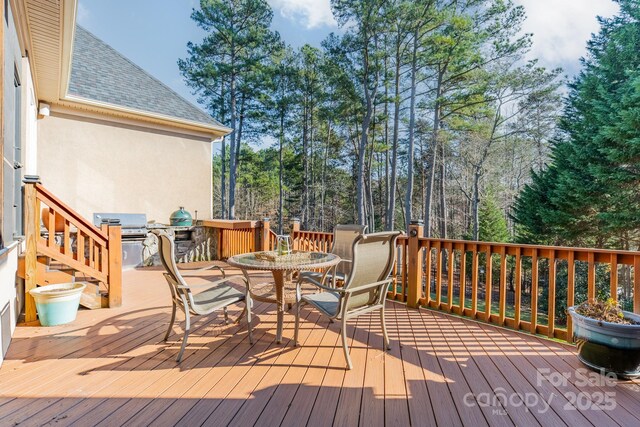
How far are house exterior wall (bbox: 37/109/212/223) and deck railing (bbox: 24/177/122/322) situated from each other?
3.09 m

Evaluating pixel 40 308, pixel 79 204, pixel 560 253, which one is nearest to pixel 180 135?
pixel 79 204

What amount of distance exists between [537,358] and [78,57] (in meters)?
11.2

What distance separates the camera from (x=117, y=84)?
817 centimetres

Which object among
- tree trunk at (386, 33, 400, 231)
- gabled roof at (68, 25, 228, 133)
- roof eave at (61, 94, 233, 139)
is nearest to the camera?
Answer: roof eave at (61, 94, 233, 139)

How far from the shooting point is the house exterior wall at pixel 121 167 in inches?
270

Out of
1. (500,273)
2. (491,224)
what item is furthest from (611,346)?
(491,224)

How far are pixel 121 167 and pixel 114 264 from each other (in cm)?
452

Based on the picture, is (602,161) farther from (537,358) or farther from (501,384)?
(501,384)

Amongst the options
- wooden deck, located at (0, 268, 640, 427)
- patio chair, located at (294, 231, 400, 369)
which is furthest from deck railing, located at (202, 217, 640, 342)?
→ patio chair, located at (294, 231, 400, 369)

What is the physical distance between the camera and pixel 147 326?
351 centimetres

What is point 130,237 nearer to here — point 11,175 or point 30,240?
point 30,240

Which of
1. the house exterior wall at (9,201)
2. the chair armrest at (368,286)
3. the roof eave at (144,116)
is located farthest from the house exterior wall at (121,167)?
the chair armrest at (368,286)

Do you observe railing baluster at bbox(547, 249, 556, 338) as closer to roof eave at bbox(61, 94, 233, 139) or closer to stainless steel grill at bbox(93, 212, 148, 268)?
stainless steel grill at bbox(93, 212, 148, 268)

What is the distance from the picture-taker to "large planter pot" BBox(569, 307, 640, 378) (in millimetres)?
2355
